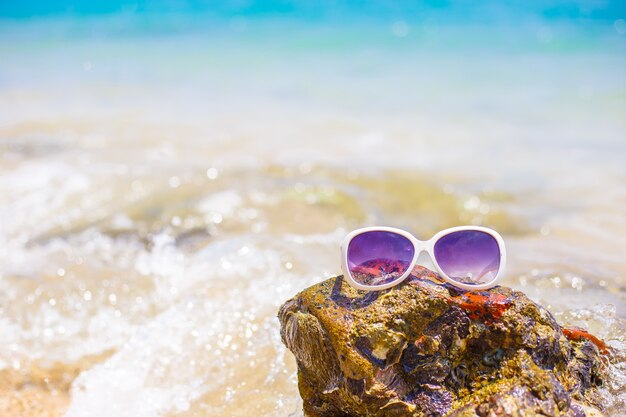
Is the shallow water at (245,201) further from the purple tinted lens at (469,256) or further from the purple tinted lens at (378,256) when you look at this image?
the purple tinted lens at (378,256)

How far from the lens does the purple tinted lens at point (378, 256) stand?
7.97 ft

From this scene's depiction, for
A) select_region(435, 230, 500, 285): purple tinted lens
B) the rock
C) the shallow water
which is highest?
select_region(435, 230, 500, 285): purple tinted lens

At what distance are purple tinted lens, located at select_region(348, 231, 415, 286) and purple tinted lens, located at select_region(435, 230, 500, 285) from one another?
0.16m

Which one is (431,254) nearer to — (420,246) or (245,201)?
(420,246)

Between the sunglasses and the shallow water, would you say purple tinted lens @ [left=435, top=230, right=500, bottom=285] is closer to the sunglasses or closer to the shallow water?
the sunglasses

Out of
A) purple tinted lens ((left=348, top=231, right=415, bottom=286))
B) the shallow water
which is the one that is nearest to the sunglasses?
purple tinted lens ((left=348, top=231, right=415, bottom=286))

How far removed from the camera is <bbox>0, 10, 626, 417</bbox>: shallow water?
12.3ft

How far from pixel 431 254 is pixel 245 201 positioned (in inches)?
169

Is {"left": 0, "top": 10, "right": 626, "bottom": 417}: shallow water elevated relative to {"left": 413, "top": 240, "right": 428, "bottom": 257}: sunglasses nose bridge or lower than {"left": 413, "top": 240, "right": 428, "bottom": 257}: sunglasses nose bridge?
lower

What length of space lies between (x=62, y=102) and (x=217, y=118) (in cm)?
391

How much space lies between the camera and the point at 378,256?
2490 mm

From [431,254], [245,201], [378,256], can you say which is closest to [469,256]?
[431,254]

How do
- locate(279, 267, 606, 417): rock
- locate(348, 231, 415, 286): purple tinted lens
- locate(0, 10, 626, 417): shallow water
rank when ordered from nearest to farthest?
locate(279, 267, 606, 417): rock, locate(348, 231, 415, 286): purple tinted lens, locate(0, 10, 626, 417): shallow water

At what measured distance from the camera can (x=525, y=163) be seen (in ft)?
29.1
